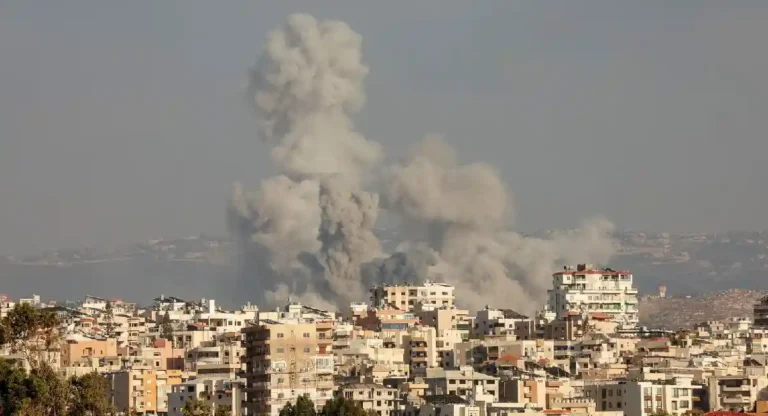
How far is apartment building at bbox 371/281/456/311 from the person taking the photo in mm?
131250

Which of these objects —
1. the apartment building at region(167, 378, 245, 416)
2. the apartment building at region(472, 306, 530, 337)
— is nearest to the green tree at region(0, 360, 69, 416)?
the apartment building at region(167, 378, 245, 416)

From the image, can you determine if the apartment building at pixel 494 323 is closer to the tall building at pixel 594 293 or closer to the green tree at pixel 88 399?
the tall building at pixel 594 293

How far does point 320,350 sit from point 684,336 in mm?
34874

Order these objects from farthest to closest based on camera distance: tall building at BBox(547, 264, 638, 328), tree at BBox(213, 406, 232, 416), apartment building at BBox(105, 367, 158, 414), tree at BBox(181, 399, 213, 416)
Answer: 1. tall building at BBox(547, 264, 638, 328)
2. apartment building at BBox(105, 367, 158, 414)
3. tree at BBox(213, 406, 232, 416)
4. tree at BBox(181, 399, 213, 416)

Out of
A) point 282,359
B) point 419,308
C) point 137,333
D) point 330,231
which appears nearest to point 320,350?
point 282,359

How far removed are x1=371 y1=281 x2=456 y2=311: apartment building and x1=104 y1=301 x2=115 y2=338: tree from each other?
1671 cm

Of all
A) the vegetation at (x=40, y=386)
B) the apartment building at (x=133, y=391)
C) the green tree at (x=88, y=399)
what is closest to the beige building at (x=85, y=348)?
the apartment building at (x=133, y=391)

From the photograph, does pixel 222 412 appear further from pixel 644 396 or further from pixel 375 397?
pixel 644 396

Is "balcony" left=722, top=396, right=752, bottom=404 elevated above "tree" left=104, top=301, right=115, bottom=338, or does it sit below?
below

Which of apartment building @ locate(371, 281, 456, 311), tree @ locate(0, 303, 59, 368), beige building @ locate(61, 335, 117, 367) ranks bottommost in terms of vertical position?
tree @ locate(0, 303, 59, 368)

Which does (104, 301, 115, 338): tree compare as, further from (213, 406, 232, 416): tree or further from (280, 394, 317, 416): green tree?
(280, 394, 317, 416): green tree

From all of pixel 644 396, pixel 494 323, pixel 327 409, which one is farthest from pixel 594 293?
pixel 327 409

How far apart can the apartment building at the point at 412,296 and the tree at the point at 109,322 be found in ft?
54.8

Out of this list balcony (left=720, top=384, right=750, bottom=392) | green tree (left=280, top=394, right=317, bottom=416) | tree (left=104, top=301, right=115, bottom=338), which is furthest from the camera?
tree (left=104, top=301, right=115, bottom=338)
